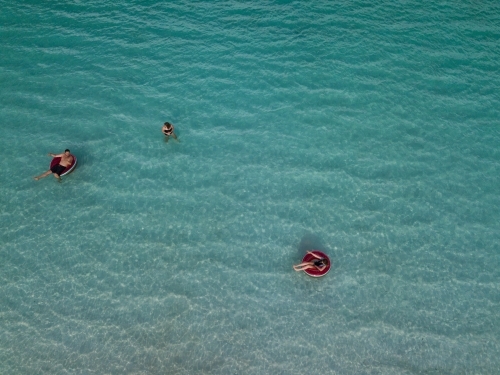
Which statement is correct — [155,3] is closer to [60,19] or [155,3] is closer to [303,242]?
[60,19]

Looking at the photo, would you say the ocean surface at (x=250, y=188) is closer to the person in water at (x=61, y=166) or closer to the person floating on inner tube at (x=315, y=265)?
the person floating on inner tube at (x=315, y=265)

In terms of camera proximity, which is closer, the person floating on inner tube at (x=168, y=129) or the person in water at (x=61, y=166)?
the person in water at (x=61, y=166)

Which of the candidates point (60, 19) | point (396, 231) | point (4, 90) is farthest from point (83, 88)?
point (396, 231)

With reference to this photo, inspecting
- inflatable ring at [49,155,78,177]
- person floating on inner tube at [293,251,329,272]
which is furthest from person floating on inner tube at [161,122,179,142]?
person floating on inner tube at [293,251,329,272]

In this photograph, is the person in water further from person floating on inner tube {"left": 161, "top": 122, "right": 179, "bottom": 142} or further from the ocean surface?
person floating on inner tube {"left": 161, "top": 122, "right": 179, "bottom": 142}

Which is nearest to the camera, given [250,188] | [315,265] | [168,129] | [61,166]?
[315,265]

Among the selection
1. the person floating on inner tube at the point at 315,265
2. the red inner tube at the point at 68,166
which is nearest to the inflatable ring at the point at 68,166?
the red inner tube at the point at 68,166

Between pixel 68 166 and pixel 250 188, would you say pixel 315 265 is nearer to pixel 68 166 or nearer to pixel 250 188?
pixel 250 188

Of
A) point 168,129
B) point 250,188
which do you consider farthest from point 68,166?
point 250,188
